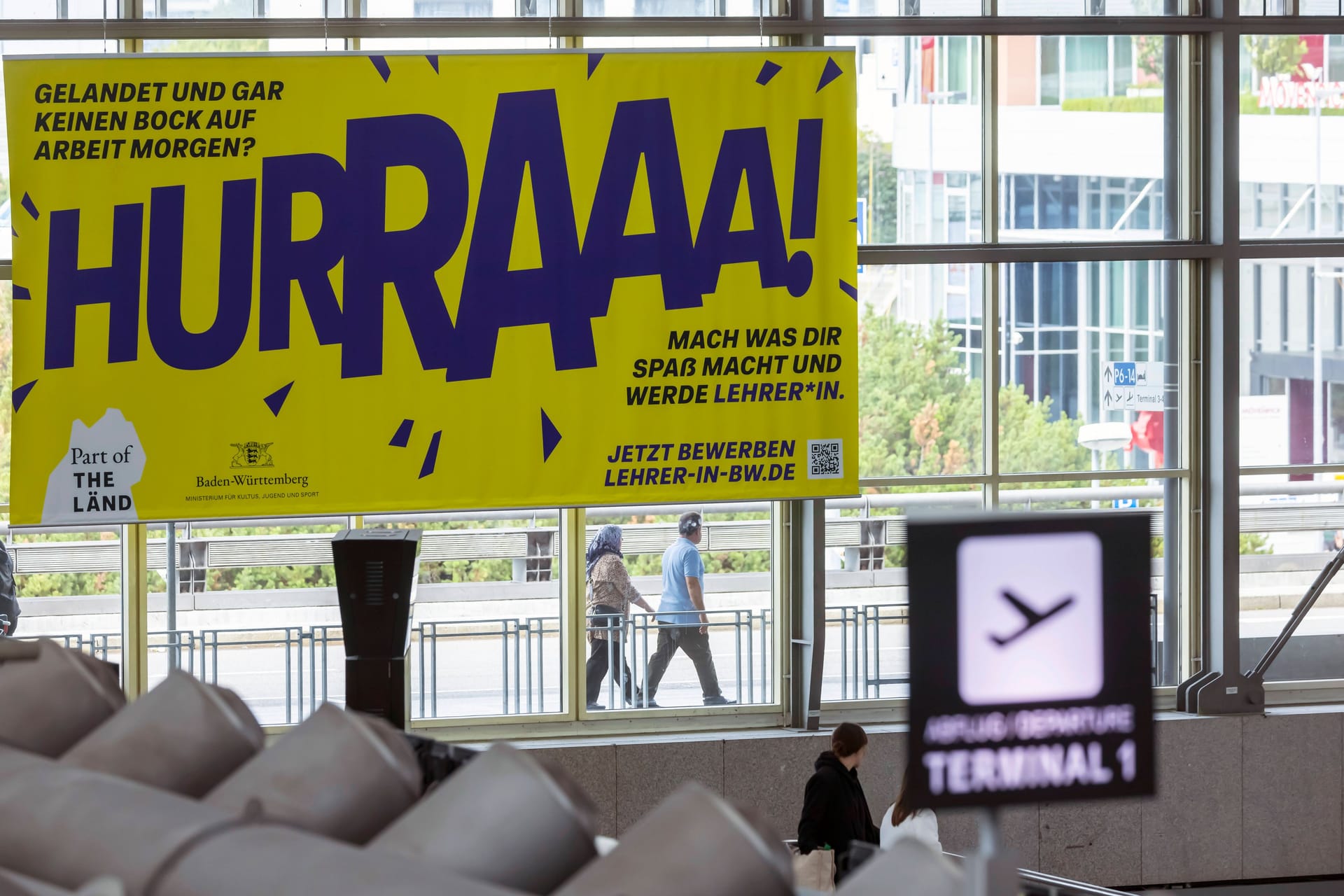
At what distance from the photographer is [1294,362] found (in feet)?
23.8

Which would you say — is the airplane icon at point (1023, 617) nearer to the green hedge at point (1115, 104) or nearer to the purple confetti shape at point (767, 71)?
the purple confetti shape at point (767, 71)

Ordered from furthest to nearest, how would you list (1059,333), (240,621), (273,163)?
(1059,333) < (240,621) < (273,163)

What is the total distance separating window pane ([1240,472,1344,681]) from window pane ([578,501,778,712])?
2.67 metres

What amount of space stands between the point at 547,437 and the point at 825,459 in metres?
1.37

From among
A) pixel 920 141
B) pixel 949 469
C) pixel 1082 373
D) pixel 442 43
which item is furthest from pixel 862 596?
pixel 442 43

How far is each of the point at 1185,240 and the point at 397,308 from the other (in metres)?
4.24

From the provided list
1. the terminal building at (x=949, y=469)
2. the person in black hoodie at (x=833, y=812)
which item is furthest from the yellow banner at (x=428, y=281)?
the person in black hoodie at (x=833, y=812)

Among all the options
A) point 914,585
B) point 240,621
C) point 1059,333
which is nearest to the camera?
point 914,585

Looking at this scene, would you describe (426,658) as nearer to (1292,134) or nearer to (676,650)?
(676,650)

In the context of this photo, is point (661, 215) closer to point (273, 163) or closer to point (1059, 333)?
point (273, 163)

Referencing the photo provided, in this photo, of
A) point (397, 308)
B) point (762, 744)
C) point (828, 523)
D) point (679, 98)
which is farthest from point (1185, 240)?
point (397, 308)

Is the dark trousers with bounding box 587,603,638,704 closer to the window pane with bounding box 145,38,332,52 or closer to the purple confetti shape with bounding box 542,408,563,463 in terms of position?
the purple confetti shape with bounding box 542,408,563,463

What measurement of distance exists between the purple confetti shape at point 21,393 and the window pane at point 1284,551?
623 cm

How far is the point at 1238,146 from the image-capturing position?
7.07m
